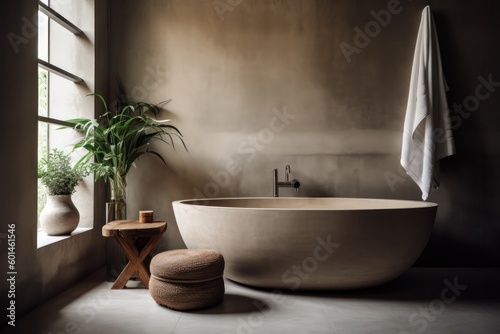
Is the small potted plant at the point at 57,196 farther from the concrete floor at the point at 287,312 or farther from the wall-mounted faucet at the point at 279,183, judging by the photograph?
the wall-mounted faucet at the point at 279,183

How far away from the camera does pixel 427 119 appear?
9.74 feet

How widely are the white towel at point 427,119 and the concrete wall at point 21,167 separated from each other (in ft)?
8.01

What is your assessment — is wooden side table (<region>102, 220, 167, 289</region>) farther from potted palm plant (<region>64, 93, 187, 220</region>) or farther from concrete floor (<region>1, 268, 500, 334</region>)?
potted palm plant (<region>64, 93, 187, 220</region>)

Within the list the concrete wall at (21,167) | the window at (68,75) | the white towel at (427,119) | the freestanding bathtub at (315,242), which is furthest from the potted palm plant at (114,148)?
the white towel at (427,119)

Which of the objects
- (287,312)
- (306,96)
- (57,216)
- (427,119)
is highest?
(306,96)

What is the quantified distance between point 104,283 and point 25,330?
0.83m

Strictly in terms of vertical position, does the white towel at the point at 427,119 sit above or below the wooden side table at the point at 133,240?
above

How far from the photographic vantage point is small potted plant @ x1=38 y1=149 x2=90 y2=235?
2469mm

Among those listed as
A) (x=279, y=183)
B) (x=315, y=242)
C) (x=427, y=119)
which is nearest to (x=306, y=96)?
(x=279, y=183)

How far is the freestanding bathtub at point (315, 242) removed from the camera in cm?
214

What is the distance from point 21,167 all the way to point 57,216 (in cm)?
57

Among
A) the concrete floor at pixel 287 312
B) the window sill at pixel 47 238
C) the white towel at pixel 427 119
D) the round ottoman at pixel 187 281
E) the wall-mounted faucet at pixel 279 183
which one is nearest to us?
the concrete floor at pixel 287 312

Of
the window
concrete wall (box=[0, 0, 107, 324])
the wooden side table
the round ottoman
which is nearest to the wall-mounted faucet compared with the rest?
the wooden side table

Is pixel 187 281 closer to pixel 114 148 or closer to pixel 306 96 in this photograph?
pixel 114 148
